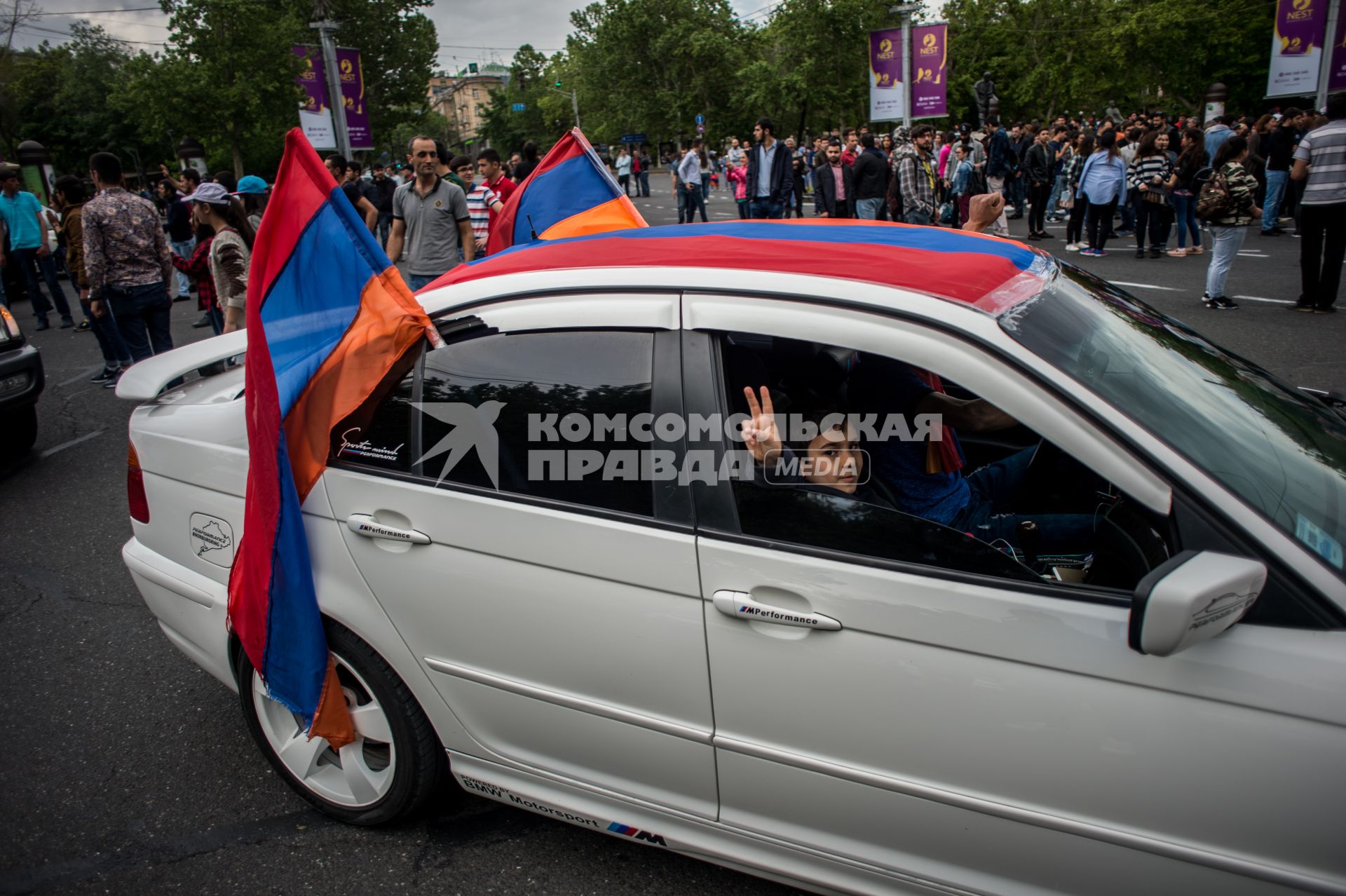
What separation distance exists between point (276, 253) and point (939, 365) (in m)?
1.78

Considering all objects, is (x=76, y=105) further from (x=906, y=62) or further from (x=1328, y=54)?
(x=1328, y=54)

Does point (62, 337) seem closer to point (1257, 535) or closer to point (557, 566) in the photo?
point (557, 566)

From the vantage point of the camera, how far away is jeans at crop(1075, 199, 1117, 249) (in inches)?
461

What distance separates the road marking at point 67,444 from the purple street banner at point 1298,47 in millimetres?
22561

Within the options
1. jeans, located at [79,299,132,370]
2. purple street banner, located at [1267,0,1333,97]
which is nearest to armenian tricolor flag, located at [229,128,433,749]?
jeans, located at [79,299,132,370]

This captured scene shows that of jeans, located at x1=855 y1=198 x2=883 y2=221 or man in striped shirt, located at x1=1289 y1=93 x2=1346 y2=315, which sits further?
jeans, located at x1=855 y1=198 x2=883 y2=221

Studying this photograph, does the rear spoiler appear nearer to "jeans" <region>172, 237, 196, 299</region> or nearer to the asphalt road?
the asphalt road

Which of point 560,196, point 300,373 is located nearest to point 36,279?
point 560,196

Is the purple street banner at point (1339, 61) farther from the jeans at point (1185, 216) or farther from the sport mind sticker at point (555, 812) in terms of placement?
the sport mind sticker at point (555, 812)

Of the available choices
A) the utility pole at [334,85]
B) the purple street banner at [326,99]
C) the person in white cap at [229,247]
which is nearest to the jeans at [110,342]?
the person in white cap at [229,247]

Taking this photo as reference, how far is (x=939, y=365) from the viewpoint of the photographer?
1762mm

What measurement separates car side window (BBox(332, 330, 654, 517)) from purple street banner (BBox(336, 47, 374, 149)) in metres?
27.8

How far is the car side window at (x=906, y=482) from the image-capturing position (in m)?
1.83

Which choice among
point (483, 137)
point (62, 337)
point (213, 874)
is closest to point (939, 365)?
point (213, 874)
